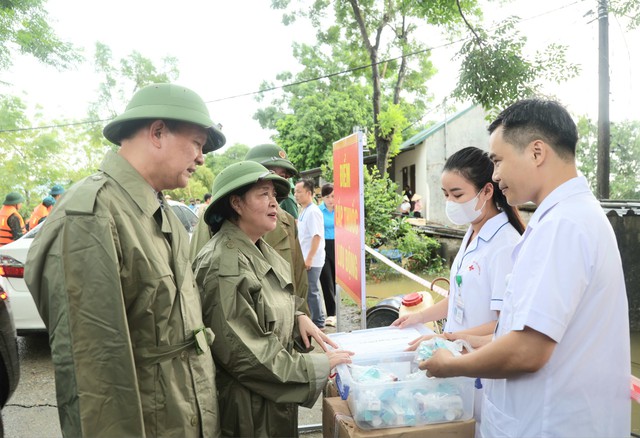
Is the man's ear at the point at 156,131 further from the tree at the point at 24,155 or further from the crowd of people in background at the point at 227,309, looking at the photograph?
the tree at the point at 24,155

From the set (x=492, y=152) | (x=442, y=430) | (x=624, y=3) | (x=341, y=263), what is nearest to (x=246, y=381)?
(x=442, y=430)

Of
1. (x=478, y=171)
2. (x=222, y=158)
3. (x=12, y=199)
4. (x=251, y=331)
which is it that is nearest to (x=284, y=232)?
(x=478, y=171)

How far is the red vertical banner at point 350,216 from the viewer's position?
Result: 11.2ft

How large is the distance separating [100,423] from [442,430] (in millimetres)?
1180

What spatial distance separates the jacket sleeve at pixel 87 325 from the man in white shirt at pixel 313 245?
4.39 m

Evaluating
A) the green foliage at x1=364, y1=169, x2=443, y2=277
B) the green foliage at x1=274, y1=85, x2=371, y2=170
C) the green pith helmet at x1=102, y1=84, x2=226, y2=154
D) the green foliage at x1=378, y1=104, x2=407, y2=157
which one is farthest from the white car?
the green foliage at x1=274, y1=85, x2=371, y2=170

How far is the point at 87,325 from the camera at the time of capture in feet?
4.12

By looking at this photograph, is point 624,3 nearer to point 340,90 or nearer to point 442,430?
point 442,430

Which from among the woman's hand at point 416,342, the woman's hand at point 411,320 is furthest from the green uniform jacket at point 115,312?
the woman's hand at point 411,320

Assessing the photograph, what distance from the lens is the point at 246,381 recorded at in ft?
5.96

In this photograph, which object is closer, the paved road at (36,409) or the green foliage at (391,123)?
the paved road at (36,409)

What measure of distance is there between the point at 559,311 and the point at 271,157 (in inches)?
122

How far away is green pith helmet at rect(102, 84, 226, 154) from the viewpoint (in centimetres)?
153

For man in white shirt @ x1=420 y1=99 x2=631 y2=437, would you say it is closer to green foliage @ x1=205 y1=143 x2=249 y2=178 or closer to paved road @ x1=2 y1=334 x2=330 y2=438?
paved road @ x1=2 y1=334 x2=330 y2=438
